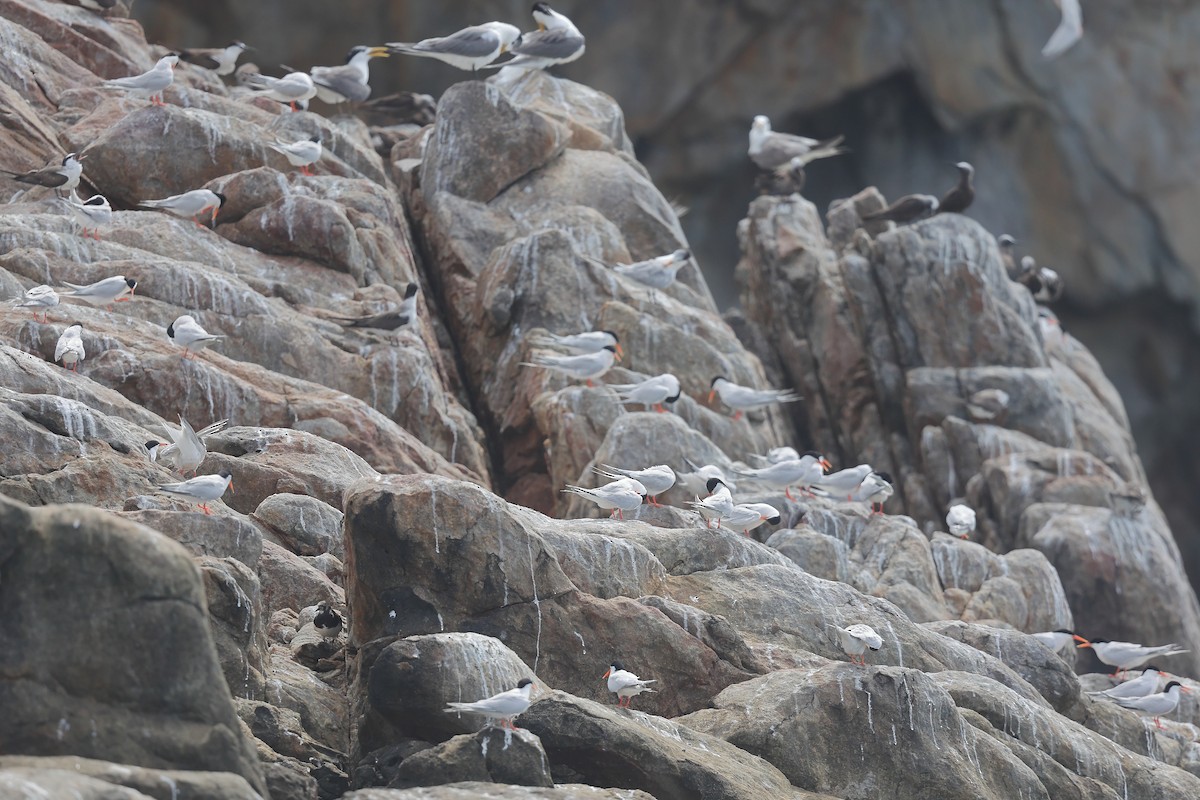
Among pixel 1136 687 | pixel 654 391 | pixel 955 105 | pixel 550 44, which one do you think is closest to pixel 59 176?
pixel 654 391

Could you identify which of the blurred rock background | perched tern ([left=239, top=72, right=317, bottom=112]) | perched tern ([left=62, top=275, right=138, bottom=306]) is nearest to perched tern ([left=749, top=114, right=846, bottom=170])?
perched tern ([left=239, top=72, right=317, bottom=112])

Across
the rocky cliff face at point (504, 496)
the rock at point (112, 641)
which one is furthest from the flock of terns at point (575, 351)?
the rock at point (112, 641)

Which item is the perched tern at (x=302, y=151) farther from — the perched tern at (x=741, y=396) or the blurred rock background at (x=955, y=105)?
the blurred rock background at (x=955, y=105)

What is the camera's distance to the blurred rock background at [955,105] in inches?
1471

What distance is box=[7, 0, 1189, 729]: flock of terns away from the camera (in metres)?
13.0

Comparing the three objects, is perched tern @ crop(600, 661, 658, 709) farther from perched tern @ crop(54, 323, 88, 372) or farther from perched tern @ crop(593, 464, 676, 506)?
perched tern @ crop(54, 323, 88, 372)

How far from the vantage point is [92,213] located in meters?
18.2

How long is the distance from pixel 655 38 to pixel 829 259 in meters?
11.4

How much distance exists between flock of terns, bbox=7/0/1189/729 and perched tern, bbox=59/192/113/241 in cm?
2

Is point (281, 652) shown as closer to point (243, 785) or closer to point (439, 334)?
point (243, 785)

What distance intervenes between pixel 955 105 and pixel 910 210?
1105 cm

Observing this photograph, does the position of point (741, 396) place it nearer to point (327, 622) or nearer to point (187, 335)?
point (187, 335)

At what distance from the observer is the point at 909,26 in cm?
3838

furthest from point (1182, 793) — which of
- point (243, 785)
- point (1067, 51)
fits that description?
point (1067, 51)
